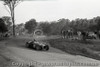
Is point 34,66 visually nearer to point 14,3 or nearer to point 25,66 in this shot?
point 25,66

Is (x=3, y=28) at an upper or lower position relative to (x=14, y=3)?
lower

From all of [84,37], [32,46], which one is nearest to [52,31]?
[84,37]

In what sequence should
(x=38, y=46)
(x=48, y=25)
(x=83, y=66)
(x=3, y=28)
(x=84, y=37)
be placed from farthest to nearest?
(x=48, y=25) → (x=3, y=28) → (x=84, y=37) → (x=38, y=46) → (x=83, y=66)

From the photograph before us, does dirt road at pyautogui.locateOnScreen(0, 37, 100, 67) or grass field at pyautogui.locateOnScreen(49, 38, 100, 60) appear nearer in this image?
dirt road at pyautogui.locateOnScreen(0, 37, 100, 67)

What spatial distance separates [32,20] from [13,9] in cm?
5424

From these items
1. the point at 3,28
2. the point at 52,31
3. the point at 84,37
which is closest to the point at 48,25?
the point at 52,31

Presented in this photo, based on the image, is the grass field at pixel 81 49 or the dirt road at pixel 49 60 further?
the grass field at pixel 81 49

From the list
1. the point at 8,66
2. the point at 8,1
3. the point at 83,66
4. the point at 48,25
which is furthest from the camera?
the point at 48,25

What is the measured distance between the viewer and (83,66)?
12180 millimetres

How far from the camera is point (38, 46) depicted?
21500 mm

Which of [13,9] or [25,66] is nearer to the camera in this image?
[25,66]

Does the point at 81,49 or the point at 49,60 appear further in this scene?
the point at 81,49

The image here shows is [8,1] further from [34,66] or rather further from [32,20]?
[32,20]

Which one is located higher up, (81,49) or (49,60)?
(49,60)
